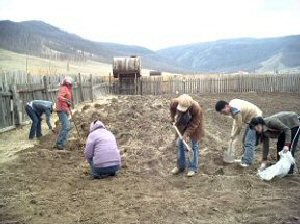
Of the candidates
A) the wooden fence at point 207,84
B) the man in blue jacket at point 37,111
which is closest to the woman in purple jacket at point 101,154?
the man in blue jacket at point 37,111

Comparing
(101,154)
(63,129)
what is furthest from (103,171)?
(63,129)

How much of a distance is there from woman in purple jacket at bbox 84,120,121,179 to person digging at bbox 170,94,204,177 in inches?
45.0

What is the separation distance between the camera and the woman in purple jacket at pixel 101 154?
745 cm

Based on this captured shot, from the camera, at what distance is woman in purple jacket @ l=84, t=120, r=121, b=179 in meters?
7.45

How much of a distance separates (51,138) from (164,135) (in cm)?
301

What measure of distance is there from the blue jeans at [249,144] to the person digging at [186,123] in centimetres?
94

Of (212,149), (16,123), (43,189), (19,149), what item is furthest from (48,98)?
(43,189)

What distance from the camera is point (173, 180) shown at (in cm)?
744

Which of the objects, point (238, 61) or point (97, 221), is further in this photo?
point (238, 61)

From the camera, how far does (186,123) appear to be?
7.73 m

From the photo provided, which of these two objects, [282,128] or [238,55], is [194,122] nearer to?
[282,128]

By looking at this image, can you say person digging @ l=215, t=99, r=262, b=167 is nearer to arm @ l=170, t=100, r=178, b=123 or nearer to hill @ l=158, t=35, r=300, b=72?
arm @ l=170, t=100, r=178, b=123

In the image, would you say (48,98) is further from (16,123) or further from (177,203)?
(177,203)

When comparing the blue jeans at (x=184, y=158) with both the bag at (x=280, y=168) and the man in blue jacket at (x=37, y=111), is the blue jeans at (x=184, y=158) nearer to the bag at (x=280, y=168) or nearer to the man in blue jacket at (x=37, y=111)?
the bag at (x=280, y=168)
